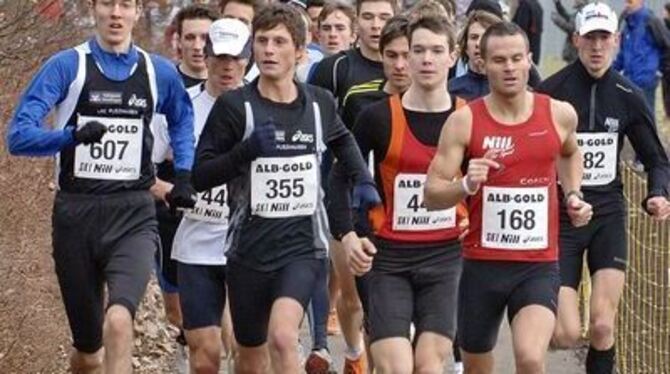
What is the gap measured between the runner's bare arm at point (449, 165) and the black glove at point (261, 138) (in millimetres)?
828

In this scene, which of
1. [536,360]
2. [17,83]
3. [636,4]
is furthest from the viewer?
[636,4]

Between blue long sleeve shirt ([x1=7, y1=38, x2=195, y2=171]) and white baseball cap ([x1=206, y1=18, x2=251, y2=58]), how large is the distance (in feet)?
1.20

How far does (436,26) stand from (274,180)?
3.95 feet

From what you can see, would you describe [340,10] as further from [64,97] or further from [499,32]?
[64,97]

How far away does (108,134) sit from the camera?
973 cm

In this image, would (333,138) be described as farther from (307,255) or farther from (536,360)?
(536,360)

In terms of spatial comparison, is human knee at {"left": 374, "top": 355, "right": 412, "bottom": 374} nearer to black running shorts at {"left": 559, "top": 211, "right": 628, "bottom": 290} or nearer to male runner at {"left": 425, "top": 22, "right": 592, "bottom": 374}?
male runner at {"left": 425, "top": 22, "right": 592, "bottom": 374}

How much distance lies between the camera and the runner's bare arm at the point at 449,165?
920cm

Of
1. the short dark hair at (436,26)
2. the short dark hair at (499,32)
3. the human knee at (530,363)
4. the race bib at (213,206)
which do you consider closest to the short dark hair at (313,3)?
the race bib at (213,206)

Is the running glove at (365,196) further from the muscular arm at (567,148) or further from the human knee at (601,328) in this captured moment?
the human knee at (601,328)

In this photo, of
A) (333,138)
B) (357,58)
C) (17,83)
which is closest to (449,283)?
(333,138)

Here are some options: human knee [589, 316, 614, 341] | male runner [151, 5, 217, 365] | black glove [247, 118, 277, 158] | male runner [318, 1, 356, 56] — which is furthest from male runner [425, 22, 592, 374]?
male runner [318, 1, 356, 56]

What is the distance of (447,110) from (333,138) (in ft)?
2.07

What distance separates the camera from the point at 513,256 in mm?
9570
